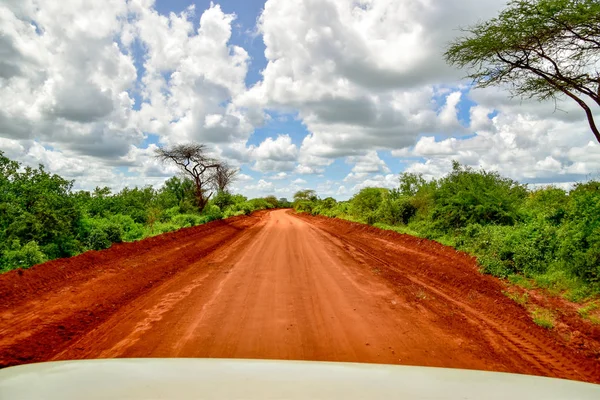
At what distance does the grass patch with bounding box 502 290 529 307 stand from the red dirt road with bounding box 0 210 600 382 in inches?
7.4

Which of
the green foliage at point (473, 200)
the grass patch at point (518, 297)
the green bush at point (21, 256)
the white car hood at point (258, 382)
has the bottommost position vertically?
the grass patch at point (518, 297)

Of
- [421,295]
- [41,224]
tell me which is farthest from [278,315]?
[41,224]

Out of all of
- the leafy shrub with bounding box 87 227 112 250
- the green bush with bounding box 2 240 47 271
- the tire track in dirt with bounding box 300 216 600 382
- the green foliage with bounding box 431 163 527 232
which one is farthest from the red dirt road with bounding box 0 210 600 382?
the green foliage with bounding box 431 163 527 232

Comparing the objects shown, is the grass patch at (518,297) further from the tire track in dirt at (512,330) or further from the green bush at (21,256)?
the green bush at (21,256)

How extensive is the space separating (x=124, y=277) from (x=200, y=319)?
3.70 m

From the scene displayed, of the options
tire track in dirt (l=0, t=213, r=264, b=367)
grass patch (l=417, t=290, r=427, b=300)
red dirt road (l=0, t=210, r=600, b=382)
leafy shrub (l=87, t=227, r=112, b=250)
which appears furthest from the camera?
leafy shrub (l=87, t=227, r=112, b=250)

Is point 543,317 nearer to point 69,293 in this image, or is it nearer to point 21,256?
point 69,293

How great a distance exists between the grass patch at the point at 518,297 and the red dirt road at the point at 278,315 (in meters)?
0.19

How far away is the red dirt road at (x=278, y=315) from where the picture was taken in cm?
424

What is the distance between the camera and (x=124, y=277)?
8.10m

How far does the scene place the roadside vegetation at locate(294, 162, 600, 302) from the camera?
749cm

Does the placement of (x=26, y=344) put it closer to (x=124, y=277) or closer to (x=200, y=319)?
(x=200, y=319)

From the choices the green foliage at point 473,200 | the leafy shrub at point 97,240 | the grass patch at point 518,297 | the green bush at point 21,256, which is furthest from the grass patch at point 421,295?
the leafy shrub at point 97,240

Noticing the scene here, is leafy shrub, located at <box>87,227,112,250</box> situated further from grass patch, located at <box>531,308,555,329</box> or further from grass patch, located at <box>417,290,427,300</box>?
grass patch, located at <box>531,308,555,329</box>
